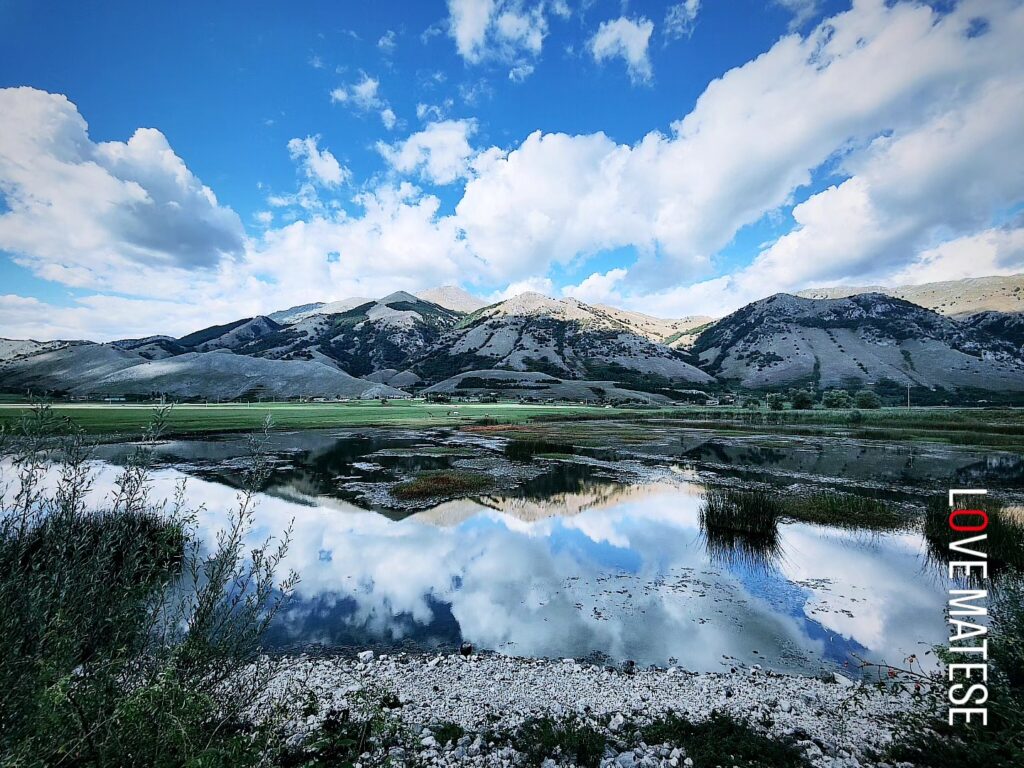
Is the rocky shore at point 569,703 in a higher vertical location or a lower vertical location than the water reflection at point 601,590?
higher

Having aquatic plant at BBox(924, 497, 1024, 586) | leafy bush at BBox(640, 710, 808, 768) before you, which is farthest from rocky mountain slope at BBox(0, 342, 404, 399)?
leafy bush at BBox(640, 710, 808, 768)

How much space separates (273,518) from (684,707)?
2244 centimetres

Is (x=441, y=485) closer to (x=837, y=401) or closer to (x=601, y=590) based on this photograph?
(x=601, y=590)

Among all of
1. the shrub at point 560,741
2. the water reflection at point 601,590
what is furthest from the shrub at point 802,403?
the shrub at point 560,741

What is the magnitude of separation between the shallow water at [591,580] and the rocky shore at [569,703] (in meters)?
1.08

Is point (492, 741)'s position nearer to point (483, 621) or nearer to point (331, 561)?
point (483, 621)

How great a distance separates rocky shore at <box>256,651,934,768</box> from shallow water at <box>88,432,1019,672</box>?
3.53 ft

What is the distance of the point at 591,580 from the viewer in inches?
658

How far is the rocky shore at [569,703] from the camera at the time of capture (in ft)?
24.8

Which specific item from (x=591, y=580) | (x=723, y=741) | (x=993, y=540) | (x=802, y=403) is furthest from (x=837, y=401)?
(x=723, y=741)

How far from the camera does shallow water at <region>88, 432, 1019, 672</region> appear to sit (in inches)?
486

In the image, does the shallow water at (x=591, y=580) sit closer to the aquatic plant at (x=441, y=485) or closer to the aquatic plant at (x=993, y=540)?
the aquatic plant at (x=993, y=540)

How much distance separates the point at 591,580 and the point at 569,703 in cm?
767

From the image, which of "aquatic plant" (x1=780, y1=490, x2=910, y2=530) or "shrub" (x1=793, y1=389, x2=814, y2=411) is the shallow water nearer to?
"aquatic plant" (x1=780, y1=490, x2=910, y2=530)
